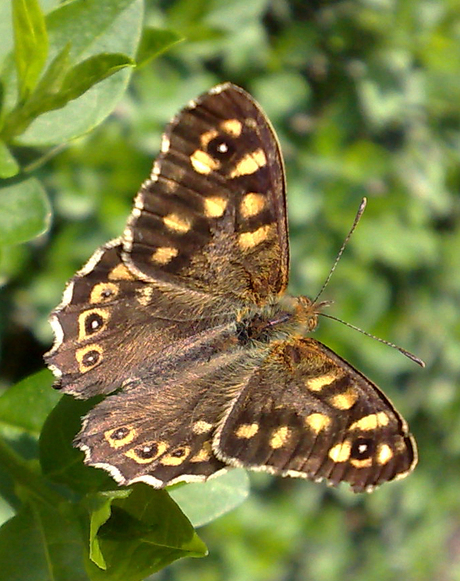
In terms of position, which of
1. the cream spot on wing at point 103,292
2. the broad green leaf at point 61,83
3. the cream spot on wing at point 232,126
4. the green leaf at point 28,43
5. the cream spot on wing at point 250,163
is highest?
the green leaf at point 28,43

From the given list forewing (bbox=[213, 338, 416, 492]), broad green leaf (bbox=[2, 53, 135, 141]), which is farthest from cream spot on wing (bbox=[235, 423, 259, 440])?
broad green leaf (bbox=[2, 53, 135, 141])

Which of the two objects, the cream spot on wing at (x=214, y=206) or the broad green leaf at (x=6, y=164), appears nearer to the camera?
the broad green leaf at (x=6, y=164)

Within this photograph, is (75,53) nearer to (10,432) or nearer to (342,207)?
(10,432)

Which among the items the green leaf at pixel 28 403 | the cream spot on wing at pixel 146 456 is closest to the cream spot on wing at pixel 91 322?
the green leaf at pixel 28 403

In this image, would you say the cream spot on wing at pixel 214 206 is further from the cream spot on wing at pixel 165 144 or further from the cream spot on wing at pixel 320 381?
the cream spot on wing at pixel 320 381

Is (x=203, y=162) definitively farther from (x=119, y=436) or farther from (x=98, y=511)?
(x=98, y=511)

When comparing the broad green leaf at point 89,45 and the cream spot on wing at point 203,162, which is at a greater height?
the broad green leaf at point 89,45

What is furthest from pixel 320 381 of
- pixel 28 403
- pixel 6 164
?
pixel 6 164
